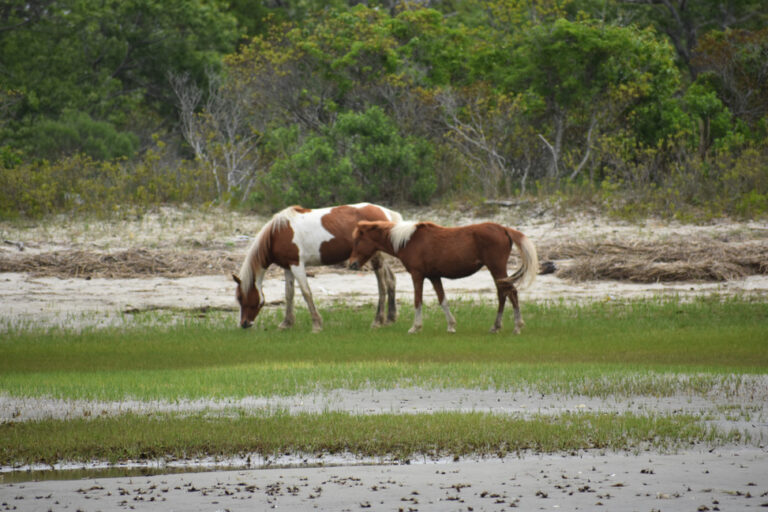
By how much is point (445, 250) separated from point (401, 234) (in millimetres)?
705

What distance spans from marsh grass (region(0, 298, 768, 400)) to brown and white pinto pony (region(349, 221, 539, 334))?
2.07 feet

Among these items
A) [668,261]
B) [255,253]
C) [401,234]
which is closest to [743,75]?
[668,261]

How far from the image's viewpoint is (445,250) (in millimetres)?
16906

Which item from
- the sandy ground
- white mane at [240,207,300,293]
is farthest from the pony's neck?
the sandy ground

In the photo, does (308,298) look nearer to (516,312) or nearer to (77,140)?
(516,312)

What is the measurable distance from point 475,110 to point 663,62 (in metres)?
5.45

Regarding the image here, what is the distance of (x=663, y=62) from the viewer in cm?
3297

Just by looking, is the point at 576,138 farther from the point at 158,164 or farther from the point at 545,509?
the point at 545,509

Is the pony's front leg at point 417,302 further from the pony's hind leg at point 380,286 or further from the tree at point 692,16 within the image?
the tree at point 692,16

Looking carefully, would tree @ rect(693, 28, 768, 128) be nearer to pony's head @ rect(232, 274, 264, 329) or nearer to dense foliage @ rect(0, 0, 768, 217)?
dense foliage @ rect(0, 0, 768, 217)

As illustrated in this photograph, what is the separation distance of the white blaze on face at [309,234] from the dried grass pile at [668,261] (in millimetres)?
6120

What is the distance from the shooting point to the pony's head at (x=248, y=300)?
58.3 ft

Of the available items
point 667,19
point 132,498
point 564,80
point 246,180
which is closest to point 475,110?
point 564,80

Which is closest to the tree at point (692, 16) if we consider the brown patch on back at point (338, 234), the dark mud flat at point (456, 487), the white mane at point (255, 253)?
the brown patch on back at point (338, 234)
